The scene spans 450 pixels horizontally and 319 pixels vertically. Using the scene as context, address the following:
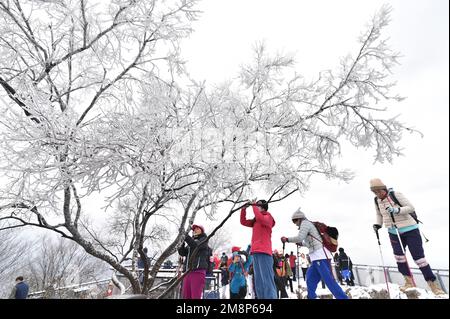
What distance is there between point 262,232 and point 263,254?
31 cm

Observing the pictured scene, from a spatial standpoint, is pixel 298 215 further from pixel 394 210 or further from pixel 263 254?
pixel 394 210

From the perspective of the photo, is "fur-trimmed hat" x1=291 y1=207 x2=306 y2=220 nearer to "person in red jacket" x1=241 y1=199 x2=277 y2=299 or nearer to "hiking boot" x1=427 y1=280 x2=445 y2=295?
"person in red jacket" x1=241 y1=199 x2=277 y2=299

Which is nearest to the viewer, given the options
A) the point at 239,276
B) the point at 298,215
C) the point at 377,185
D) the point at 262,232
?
the point at 262,232

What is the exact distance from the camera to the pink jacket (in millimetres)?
3619

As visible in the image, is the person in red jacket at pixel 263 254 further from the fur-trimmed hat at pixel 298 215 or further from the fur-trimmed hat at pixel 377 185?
the fur-trimmed hat at pixel 377 185

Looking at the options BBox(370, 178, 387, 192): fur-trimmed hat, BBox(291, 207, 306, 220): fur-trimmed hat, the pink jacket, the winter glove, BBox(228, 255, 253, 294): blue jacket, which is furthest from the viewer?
BBox(228, 255, 253, 294): blue jacket

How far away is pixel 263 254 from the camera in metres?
3.62

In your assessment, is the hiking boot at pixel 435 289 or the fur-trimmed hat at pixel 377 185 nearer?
the hiking boot at pixel 435 289

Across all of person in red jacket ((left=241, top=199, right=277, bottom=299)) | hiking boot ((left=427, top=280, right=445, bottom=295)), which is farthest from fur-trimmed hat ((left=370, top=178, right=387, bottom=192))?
person in red jacket ((left=241, top=199, right=277, bottom=299))

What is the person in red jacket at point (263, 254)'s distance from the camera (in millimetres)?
3503

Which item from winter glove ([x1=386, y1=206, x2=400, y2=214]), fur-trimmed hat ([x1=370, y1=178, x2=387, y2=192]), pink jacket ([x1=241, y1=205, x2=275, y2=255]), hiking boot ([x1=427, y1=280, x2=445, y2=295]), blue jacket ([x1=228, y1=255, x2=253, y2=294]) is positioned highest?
fur-trimmed hat ([x1=370, y1=178, x2=387, y2=192])

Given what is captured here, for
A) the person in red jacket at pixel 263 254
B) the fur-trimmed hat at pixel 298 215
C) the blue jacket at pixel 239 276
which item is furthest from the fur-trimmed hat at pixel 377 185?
the blue jacket at pixel 239 276

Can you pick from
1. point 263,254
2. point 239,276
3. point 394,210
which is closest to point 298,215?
point 263,254
